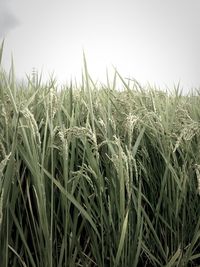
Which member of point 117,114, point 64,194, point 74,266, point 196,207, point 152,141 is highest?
point 117,114

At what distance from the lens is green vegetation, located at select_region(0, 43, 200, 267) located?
3.11ft

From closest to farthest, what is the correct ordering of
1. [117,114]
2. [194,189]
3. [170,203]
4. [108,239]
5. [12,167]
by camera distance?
[12,167] < [108,239] < [170,203] < [194,189] < [117,114]

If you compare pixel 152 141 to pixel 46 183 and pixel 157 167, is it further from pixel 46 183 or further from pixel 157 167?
pixel 46 183

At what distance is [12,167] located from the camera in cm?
93

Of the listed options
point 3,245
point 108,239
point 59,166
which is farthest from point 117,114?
point 3,245

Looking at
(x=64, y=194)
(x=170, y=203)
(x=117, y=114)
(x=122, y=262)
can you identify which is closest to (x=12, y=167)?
(x=64, y=194)

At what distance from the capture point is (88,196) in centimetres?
105

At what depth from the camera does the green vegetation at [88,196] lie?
0.95 m

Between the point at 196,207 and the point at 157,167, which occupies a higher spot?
the point at 157,167

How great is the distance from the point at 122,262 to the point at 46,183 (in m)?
0.33

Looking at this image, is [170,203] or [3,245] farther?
[170,203]

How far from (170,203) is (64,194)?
0.40 metres

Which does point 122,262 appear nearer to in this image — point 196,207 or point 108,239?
point 108,239

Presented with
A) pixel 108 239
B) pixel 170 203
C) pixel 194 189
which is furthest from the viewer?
pixel 194 189
